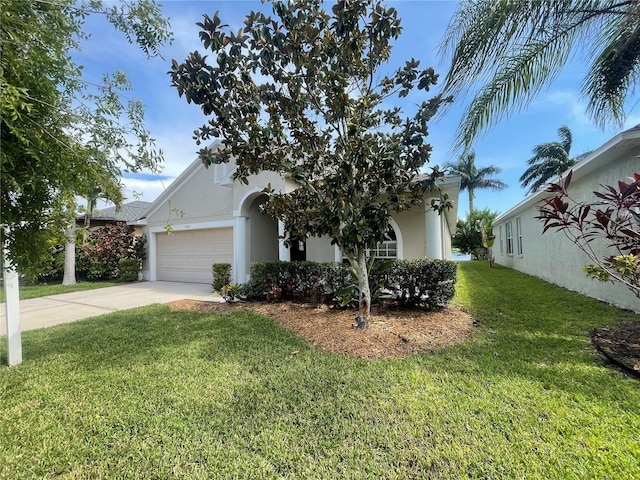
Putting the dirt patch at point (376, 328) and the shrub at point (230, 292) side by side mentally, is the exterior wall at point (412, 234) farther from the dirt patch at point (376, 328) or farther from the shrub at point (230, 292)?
the shrub at point (230, 292)

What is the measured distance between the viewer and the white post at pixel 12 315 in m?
4.40

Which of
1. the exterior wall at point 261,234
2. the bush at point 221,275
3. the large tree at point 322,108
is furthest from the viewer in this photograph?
the exterior wall at point 261,234

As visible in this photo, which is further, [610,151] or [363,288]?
[610,151]

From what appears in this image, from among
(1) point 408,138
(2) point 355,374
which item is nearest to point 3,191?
(2) point 355,374

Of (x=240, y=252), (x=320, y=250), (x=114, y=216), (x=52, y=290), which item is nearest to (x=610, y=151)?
(x=320, y=250)

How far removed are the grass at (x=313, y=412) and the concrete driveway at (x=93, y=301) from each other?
10.6 ft

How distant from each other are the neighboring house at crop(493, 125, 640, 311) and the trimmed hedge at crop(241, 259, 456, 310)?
13.9ft

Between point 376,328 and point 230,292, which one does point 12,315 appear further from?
point 376,328

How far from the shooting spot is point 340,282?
8.08 m

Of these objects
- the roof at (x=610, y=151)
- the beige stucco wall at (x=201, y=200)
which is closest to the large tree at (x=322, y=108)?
the roof at (x=610, y=151)

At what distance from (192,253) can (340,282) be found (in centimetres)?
979

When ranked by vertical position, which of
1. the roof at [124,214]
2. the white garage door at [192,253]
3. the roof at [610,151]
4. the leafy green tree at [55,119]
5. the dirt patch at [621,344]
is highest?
the roof at [124,214]

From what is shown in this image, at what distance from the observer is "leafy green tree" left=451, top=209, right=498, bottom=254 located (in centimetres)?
3012

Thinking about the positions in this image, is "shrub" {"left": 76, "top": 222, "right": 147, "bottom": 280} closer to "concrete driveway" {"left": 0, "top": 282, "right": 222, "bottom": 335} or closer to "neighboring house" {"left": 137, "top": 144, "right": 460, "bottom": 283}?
"neighboring house" {"left": 137, "top": 144, "right": 460, "bottom": 283}
